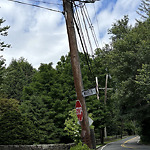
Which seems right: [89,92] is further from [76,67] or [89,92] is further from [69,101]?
[69,101]

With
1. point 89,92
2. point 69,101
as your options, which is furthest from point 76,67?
point 69,101

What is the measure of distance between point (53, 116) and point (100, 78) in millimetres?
12769

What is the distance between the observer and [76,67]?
9.20 m

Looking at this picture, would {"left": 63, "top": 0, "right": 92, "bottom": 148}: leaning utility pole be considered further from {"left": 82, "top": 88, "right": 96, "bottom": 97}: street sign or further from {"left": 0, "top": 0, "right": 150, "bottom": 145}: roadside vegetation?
{"left": 0, "top": 0, "right": 150, "bottom": 145}: roadside vegetation

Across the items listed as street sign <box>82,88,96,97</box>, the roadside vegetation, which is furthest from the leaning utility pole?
the roadside vegetation

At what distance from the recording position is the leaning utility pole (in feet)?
29.0

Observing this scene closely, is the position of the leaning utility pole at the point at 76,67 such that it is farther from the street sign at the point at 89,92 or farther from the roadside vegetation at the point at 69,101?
the roadside vegetation at the point at 69,101

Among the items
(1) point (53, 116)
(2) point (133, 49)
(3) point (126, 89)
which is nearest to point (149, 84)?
(3) point (126, 89)

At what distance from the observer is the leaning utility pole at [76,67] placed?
348 inches

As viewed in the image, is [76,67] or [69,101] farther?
[69,101]

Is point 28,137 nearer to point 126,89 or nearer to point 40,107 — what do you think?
point 40,107

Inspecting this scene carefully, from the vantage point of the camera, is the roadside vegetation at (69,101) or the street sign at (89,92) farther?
the roadside vegetation at (69,101)

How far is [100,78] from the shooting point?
37.0m

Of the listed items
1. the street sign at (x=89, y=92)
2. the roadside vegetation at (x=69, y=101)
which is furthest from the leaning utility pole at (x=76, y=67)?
the roadside vegetation at (x=69, y=101)
